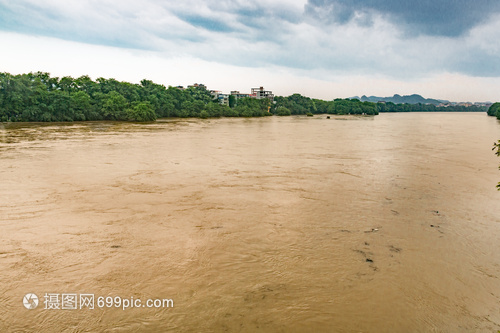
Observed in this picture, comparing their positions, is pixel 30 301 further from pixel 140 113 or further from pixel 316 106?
pixel 316 106

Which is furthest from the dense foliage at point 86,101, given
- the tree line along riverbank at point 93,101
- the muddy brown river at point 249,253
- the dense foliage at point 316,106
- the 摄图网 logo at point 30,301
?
the 摄图网 logo at point 30,301

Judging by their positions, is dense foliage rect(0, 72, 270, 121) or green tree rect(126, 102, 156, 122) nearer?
dense foliage rect(0, 72, 270, 121)

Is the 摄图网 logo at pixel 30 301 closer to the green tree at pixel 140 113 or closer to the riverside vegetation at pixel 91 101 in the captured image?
the riverside vegetation at pixel 91 101

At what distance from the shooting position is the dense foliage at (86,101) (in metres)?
34.2

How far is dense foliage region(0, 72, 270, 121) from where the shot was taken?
34.2 m

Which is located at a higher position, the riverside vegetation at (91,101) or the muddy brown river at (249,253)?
the riverside vegetation at (91,101)

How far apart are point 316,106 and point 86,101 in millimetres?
72761

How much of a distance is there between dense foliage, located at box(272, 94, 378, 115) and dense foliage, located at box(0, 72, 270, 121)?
2809 cm

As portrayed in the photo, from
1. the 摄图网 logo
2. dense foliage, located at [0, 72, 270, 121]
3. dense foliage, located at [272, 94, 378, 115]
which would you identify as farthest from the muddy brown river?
dense foliage, located at [272, 94, 378, 115]

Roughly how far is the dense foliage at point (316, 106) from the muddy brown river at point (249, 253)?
74760mm

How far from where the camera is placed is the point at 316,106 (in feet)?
316

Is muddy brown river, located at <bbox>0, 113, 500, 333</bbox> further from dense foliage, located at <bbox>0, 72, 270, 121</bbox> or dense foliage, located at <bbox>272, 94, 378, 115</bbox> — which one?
dense foliage, located at <bbox>272, 94, 378, 115</bbox>

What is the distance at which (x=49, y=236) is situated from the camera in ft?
17.2

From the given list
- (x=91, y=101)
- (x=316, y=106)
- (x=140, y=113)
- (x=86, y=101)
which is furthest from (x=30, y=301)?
(x=316, y=106)
